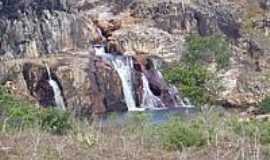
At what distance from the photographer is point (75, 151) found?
27.2 ft

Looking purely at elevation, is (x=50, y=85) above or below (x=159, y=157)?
below

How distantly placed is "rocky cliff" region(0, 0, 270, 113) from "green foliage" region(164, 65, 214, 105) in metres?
3.76

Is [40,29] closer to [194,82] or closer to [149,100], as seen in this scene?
[149,100]

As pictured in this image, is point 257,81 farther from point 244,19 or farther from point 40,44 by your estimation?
point 40,44

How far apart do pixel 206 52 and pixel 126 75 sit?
17.0ft

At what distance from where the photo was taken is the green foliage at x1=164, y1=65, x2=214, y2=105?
108 feet

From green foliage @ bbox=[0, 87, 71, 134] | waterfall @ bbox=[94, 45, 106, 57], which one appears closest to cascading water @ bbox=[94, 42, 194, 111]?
waterfall @ bbox=[94, 45, 106, 57]

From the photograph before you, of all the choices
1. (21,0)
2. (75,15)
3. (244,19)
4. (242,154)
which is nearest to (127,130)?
(242,154)

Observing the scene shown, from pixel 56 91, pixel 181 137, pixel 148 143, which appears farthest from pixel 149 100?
pixel 148 143

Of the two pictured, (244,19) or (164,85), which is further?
(244,19)

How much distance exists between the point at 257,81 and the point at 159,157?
36.1m

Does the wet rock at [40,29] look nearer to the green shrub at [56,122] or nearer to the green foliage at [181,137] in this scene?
the green shrub at [56,122]

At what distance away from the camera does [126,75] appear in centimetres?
3875

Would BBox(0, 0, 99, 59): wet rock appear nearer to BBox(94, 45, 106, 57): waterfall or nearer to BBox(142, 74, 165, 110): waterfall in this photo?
BBox(94, 45, 106, 57): waterfall
